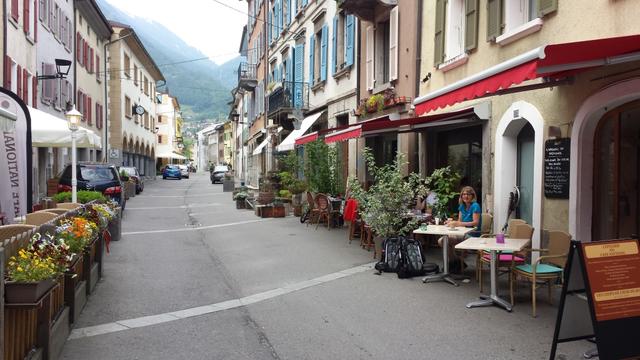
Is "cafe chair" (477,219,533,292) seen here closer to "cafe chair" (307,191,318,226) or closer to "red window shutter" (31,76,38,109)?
"cafe chair" (307,191,318,226)

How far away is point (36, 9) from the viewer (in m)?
19.2

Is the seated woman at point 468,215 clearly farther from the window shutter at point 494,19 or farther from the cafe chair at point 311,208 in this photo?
the cafe chair at point 311,208

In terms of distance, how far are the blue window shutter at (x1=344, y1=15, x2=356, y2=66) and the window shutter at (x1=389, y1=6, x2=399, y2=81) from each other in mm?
2437

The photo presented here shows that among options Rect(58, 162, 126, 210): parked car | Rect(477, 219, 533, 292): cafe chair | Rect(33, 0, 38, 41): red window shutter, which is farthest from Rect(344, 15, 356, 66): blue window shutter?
Rect(33, 0, 38, 41): red window shutter

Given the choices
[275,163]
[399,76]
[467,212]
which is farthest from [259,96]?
[467,212]

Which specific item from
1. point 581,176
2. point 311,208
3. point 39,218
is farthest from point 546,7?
point 311,208

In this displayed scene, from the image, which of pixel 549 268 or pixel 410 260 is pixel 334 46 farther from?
→ pixel 549 268

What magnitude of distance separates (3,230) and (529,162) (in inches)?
289

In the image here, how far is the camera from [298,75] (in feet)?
73.6

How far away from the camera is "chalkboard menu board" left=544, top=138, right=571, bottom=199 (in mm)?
7320

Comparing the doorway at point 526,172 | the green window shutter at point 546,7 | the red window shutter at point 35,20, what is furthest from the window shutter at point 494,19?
the red window shutter at point 35,20

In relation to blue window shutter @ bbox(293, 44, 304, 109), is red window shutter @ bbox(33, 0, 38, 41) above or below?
above

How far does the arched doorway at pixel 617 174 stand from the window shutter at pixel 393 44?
6.56 m

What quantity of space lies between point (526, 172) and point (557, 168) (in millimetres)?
1335
